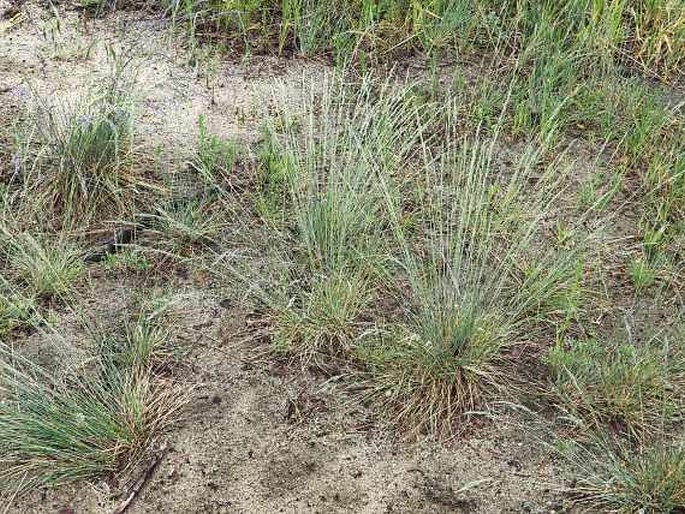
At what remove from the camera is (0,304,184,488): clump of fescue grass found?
2.37 m

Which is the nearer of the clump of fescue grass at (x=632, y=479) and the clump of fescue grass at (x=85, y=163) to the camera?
the clump of fescue grass at (x=632, y=479)

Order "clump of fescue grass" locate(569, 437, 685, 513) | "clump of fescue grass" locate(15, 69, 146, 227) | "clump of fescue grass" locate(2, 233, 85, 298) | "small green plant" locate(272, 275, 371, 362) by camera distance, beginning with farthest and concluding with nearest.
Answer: "clump of fescue grass" locate(15, 69, 146, 227), "clump of fescue grass" locate(2, 233, 85, 298), "small green plant" locate(272, 275, 371, 362), "clump of fescue grass" locate(569, 437, 685, 513)

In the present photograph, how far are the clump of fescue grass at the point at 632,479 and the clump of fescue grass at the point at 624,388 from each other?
0.10 metres

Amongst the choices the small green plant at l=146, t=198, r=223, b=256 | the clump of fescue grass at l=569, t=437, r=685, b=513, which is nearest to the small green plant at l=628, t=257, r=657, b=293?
the clump of fescue grass at l=569, t=437, r=685, b=513

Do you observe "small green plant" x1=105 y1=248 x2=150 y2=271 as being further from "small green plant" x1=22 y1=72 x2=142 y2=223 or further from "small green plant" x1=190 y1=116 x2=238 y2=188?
"small green plant" x1=190 y1=116 x2=238 y2=188

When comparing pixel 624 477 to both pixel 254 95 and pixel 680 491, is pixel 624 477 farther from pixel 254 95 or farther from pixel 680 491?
→ pixel 254 95

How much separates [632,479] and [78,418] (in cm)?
146

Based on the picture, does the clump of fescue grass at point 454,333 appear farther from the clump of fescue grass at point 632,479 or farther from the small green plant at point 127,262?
the small green plant at point 127,262

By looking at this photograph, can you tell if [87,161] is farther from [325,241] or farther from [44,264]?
[325,241]

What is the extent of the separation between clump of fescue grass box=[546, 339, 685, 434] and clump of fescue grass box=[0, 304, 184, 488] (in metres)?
1.14

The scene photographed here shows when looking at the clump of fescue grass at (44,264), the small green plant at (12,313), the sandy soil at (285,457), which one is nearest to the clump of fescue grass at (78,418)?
the sandy soil at (285,457)

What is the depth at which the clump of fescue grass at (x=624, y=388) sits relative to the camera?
2.50 metres

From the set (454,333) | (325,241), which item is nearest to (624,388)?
(454,333)

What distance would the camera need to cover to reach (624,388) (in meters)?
2.52
